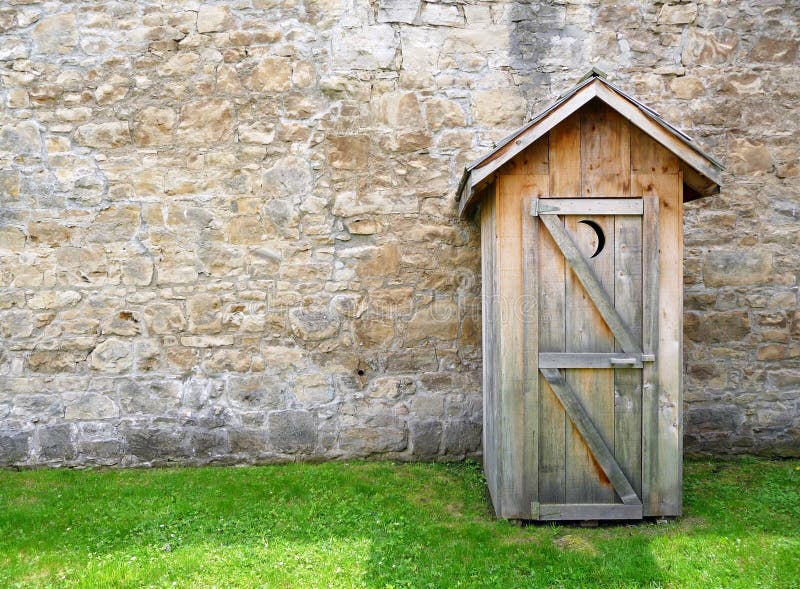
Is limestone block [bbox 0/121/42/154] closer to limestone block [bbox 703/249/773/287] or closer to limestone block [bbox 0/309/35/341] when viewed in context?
limestone block [bbox 0/309/35/341]

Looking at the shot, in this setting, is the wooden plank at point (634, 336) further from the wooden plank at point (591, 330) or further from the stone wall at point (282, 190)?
the stone wall at point (282, 190)

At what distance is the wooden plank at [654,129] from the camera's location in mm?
3504

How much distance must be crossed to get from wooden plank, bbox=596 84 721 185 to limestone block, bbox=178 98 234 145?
10.3ft

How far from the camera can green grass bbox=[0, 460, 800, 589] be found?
329 centimetres

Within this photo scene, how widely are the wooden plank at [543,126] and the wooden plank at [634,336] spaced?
0.77 m

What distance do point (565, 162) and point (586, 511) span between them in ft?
7.62

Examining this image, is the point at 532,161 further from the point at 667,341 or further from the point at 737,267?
the point at 737,267

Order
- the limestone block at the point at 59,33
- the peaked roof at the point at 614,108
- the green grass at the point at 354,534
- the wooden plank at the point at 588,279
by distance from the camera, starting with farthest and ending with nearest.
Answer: the limestone block at the point at 59,33, the wooden plank at the point at 588,279, the peaked roof at the point at 614,108, the green grass at the point at 354,534

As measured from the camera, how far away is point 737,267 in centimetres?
512

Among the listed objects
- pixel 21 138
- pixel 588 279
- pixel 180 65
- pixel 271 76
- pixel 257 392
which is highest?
pixel 180 65

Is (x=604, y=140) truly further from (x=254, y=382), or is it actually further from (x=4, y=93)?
(x=4, y=93)

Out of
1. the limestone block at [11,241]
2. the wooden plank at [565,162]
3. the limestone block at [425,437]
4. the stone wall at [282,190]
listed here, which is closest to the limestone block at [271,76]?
the stone wall at [282,190]

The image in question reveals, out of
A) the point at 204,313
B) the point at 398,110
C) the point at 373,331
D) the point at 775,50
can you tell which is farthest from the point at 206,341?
the point at 775,50

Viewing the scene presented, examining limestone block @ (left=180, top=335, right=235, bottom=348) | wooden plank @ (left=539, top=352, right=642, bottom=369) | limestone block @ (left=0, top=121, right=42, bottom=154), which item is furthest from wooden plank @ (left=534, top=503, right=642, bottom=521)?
limestone block @ (left=0, top=121, right=42, bottom=154)
